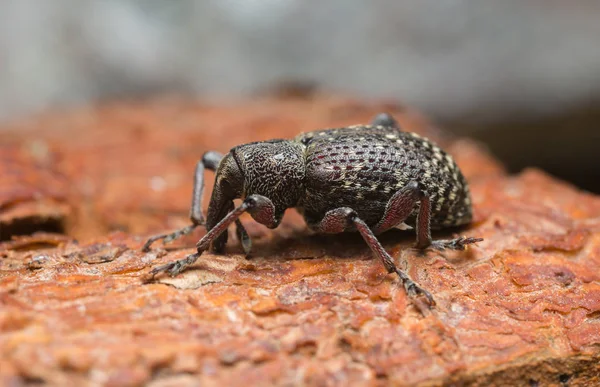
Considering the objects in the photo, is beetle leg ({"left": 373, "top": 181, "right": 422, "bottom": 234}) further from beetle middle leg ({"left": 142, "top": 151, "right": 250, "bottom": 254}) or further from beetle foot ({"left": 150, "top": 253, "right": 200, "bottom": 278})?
beetle foot ({"left": 150, "top": 253, "right": 200, "bottom": 278})

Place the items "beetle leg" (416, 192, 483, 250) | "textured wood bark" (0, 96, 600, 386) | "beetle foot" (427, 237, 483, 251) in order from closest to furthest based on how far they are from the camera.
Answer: "textured wood bark" (0, 96, 600, 386) → "beetle leg" (416, 192, 483, 250) → "beetle foot" (427, 237, 483, 251)

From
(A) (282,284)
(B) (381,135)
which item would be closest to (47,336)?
(A) (282,284)

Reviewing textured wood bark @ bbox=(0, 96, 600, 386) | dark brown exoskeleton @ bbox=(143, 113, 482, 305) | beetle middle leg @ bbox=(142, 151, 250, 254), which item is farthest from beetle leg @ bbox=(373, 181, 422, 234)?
beetle middle leg @ bbox=(142, 151, 250, 254)

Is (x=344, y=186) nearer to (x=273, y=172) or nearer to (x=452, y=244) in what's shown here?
(x=273, y=172)

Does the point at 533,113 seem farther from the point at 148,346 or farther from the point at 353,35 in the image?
the point at 148,346

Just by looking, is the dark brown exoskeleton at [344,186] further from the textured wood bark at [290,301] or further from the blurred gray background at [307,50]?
the blurred gray background at [307,50]
